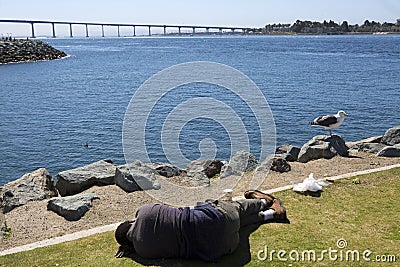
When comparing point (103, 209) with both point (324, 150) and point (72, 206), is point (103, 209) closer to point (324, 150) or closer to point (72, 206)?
point (72, 206)

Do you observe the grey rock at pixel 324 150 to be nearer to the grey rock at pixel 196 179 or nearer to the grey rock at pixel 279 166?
the grey rock at pixel 279 166

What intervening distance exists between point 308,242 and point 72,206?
4812 mm

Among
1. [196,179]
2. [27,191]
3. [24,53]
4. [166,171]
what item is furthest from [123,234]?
[24,53]

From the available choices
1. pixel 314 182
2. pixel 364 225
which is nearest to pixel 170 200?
pixel 314 182

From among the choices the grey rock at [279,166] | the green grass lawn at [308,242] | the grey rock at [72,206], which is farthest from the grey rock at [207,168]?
the green grass lawn at [308,242]

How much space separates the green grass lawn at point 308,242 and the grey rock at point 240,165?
3118 millimetres

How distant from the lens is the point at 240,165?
42.2 ft

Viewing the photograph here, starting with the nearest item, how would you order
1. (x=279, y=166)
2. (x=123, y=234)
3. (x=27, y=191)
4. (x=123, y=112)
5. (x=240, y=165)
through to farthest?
(x=123, y=234)
(x=27, y=191)
(x=279, y=166)
(x=240, y=165)
(x=123, y=112)

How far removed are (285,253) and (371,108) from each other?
76.2 ft

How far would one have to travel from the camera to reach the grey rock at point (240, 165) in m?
12.6

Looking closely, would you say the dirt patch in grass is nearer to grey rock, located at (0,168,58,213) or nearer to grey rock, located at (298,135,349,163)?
grey rock, located at (0,168,58,213)

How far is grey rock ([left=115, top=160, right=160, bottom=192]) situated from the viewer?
35.5 ft

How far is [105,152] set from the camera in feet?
65.2

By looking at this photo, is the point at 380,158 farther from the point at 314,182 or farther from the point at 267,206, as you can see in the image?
the point at 267,206
